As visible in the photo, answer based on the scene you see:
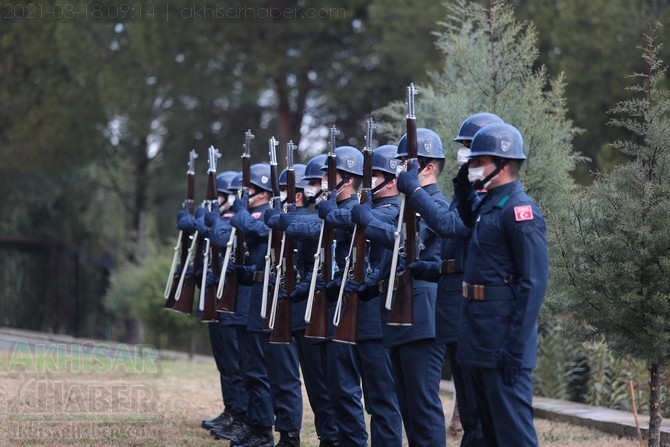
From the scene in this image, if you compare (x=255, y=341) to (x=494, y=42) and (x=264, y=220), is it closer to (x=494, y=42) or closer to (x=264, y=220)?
(x=264, y=220)

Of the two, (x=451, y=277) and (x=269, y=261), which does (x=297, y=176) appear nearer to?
(x=269, y=261)

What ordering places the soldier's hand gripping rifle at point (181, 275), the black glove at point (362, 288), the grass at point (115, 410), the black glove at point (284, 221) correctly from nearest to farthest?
the black glove at point (362, 288) < the black glove at point (284, 221) < the grass at point (115, 410) < the soldier's hand gripping rifle at point (181, 275)

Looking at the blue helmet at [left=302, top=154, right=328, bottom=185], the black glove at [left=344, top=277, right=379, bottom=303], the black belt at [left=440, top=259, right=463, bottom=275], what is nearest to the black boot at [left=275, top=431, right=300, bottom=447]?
the black glove at [left=344, top=277, right=379, bottom=303]

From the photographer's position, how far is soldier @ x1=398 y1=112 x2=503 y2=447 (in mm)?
6113

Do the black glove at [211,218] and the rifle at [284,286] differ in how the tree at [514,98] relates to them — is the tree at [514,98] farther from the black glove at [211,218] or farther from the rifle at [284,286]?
the rifle at [284,286]

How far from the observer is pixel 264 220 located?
879 cm

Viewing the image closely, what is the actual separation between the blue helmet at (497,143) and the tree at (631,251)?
2051 millimetres

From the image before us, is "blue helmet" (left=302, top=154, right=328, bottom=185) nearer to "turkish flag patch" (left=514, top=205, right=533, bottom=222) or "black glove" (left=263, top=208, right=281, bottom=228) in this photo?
"black glove" (left=263, top=208, right=281, bottom=228)

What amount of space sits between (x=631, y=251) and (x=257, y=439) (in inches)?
136

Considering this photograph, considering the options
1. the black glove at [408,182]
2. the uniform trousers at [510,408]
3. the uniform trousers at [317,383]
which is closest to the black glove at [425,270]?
the black glove at [408,182]

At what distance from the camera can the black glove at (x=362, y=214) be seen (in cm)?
698

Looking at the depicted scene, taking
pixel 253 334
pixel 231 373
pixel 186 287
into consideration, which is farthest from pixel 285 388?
pixel 186 287

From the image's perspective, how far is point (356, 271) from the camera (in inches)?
284

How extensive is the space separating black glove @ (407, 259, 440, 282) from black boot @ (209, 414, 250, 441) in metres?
3.31
